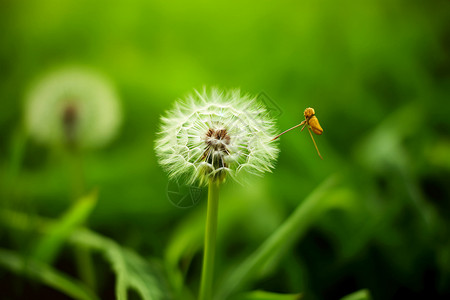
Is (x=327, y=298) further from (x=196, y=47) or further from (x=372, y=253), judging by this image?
(x=196, y=47)

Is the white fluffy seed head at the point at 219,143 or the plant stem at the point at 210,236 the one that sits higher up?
the white fluffy seed head at the point at 219,143

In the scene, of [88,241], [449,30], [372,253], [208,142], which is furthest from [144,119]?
[449,30]

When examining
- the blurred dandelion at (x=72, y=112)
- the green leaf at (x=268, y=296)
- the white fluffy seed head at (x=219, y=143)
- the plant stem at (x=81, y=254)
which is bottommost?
the green leaf at (x=268, y=296)

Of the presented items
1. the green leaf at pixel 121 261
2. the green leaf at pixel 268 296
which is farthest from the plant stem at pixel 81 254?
the green leaf at pixel 268 296

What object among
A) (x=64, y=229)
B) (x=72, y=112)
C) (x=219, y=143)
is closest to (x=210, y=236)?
(x=219, y=143)

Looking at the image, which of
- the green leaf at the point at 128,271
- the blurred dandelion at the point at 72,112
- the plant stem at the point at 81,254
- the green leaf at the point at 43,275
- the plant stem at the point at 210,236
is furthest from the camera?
the blurred dandelion at the point at 72,112

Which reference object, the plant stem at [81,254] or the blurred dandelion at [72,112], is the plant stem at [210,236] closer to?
the plant stem at [81,254]

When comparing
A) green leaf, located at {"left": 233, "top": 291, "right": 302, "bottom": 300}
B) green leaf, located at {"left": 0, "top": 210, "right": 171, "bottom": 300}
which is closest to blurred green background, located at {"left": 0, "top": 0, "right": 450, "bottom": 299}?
green leaf, located at {"left": 0, "top": 210, "right": 171, "bottom": 300}
